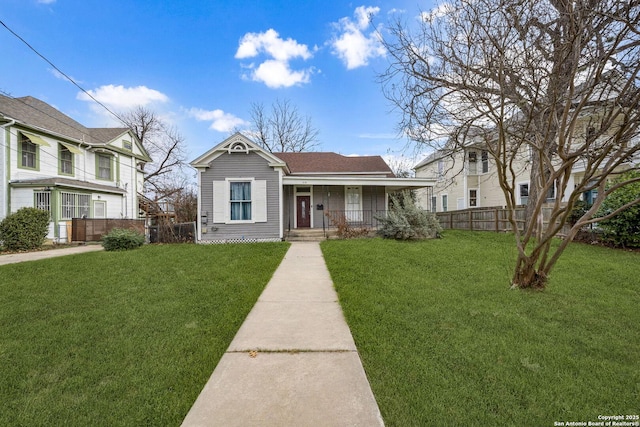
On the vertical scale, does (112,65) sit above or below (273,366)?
above

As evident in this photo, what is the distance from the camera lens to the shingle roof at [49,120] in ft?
43.3

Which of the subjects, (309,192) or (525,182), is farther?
(525,182)

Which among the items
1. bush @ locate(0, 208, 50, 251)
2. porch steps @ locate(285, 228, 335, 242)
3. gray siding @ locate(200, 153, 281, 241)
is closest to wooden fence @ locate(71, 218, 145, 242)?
bush @ locate(0, 208, 50, 251)

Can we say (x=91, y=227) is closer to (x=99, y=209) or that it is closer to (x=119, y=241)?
(x=99, y=209)

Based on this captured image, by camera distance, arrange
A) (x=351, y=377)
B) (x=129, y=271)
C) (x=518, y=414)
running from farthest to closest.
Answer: (x=129, y=271)
(x=351, y=377)
(x=518, y=414)

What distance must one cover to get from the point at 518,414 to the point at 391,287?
3.10 metres

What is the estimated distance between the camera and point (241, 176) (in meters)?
12.0

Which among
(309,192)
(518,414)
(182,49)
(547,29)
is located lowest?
(518,414)

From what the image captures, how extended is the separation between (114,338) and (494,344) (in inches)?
160

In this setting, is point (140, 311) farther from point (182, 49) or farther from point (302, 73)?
point (302, 73)

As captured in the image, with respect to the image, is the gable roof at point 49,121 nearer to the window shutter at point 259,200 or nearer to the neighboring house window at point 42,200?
the neighboring house window at point 42,200

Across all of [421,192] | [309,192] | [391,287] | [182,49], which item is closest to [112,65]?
[182,49]

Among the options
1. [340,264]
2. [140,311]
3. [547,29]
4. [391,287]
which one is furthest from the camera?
[340,264]

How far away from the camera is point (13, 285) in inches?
214
